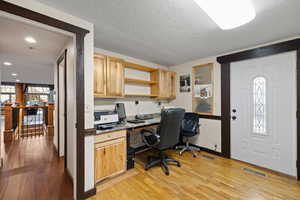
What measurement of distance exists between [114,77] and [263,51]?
287cm

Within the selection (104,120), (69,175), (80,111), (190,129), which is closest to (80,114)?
(80,111)

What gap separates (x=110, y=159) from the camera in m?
2.03

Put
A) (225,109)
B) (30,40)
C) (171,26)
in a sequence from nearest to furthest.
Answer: (171,26), (30,40), (225,109)

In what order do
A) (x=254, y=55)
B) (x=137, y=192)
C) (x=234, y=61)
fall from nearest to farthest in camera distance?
(x=137, y=192) < (x=254, y=55) < (x=234, y=61)

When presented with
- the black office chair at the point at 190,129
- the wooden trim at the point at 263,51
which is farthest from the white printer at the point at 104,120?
the wooden trim at the point at 263,51

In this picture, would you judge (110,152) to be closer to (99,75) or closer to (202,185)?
(99,75)

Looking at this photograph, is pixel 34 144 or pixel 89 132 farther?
pixel 34 144

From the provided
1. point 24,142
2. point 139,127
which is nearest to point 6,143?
point 24,142

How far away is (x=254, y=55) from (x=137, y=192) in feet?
10.5

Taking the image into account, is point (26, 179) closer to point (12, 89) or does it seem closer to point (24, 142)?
point (24, 142)

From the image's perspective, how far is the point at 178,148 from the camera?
11.2ft

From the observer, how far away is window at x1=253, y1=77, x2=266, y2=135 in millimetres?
2447

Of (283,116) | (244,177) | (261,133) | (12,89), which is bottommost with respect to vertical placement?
(244,177)

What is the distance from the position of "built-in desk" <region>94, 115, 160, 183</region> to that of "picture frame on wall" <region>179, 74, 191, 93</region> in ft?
6.65
